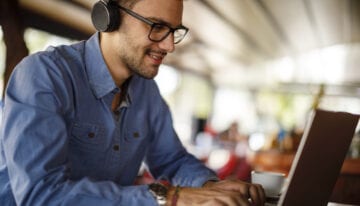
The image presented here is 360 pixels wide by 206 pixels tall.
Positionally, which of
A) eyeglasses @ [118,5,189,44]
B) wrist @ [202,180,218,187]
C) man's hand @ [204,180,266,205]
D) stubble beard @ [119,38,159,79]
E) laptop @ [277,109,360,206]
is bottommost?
wrist @ [202,180,218,187]

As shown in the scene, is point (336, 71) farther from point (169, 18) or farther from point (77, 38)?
point (169, 18)

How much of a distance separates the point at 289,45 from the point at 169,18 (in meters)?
8.48

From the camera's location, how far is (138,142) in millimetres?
1729

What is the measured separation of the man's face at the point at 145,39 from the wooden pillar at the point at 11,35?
75 centimetres

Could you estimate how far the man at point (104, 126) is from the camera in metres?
1.20

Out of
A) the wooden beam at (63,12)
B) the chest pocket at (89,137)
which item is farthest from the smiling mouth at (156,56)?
the wooden beam at (63,12)

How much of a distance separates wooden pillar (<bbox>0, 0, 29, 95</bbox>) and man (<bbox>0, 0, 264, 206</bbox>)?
646mm

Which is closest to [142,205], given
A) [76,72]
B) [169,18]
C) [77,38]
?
[76,72]

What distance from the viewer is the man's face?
5.23ft

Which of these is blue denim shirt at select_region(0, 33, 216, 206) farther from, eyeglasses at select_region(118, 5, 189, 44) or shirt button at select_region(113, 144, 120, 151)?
eyeglasses at select_region(118, 5, 189, 44)

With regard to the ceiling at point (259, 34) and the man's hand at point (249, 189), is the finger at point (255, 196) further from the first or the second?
the ceiling at point (259, 34)

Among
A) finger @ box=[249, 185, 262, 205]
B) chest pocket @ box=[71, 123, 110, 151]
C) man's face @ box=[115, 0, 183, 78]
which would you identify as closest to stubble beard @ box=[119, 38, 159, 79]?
man's face @ box=[115, 0, 183, 78]

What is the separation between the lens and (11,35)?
222 centimetres

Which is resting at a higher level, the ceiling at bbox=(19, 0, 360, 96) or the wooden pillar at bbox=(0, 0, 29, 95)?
the ceiling at bbox=(19, 0, 360, 96)
